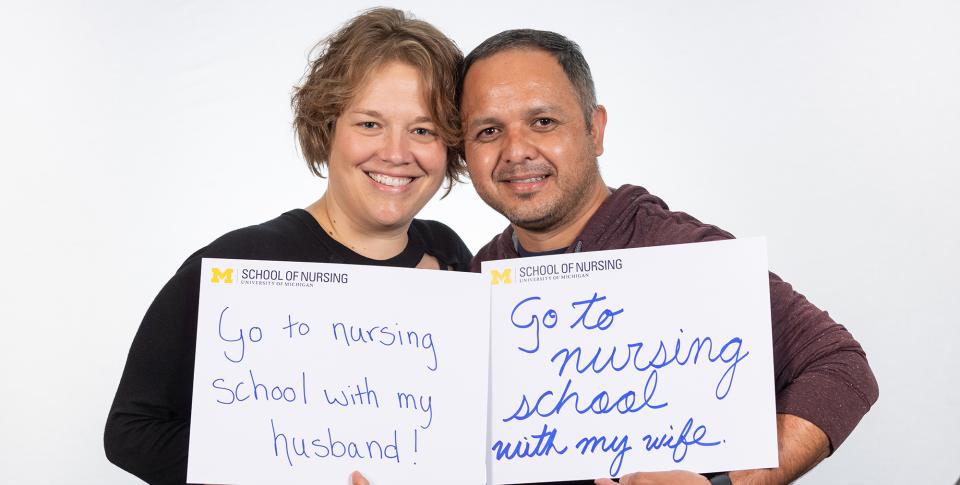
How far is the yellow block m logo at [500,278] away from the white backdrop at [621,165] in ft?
6.29

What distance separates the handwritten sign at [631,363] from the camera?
151cm

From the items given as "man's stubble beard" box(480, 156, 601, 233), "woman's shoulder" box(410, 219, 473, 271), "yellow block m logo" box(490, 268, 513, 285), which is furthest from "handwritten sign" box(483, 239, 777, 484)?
"woman's shoulder" box(410, 219, 473, 271)

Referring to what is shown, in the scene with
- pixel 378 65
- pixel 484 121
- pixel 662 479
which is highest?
pixel 378 65

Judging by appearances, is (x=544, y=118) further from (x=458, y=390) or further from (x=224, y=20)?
(x=224, y=20)

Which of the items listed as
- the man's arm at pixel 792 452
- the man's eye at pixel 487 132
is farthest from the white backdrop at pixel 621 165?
the man's arm at pixel 792 452

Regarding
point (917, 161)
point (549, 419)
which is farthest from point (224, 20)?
point (917, 161)

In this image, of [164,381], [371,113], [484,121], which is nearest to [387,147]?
[371,113]

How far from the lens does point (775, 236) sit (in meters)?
3.49

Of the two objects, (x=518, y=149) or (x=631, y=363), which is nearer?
(x=631, y=363)

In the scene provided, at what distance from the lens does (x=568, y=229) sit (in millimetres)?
1966

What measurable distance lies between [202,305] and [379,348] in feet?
1.01

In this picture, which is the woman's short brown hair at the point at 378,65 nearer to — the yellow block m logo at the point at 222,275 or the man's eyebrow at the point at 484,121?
the man's eyebrow at the point at 484,121

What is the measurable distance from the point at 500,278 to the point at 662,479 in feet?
1.40

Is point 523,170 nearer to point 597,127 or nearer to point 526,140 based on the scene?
point 526,140
